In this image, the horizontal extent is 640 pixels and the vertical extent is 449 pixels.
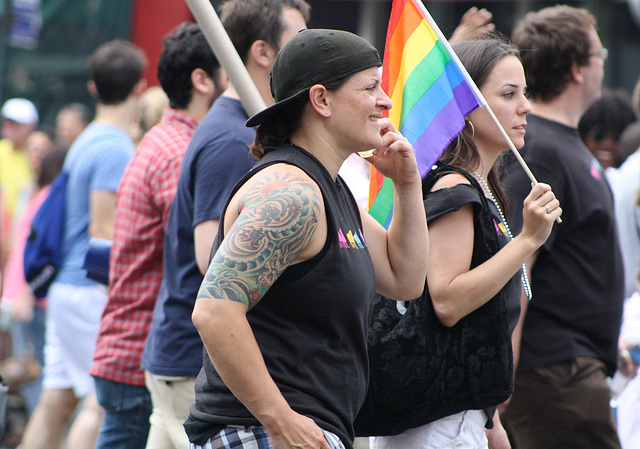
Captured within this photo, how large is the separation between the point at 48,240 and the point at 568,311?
127 inches

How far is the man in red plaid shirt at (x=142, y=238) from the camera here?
12.6ft

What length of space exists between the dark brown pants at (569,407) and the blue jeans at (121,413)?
1724 millimetres

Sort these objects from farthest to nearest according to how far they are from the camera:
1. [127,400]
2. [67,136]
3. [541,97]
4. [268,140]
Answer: [67,136] < [541,97] < [127,400] < [268,140]

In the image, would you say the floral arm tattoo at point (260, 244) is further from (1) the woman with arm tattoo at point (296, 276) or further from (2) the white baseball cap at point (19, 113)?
(2) the white baseball cap at point (19, 113)

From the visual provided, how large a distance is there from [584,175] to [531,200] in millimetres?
1031

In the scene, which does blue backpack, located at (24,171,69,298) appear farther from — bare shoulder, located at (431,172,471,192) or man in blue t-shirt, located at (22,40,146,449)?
bare shoulder, located at (431,172,471,192)

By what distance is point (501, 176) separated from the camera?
3.96 m

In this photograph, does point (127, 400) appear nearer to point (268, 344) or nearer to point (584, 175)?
point (268, 344)

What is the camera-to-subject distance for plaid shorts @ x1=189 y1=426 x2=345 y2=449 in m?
2.38

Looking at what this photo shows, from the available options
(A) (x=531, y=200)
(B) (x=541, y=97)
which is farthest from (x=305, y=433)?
(B) (x=541, y=97)

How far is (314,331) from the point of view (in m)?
2.42

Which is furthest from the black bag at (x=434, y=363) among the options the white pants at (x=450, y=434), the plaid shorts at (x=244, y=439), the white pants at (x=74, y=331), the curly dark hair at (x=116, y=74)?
the curly dark hair at (x=116, y=74)

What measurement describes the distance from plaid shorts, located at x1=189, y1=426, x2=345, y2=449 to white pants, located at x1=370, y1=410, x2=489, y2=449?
740 millimetres

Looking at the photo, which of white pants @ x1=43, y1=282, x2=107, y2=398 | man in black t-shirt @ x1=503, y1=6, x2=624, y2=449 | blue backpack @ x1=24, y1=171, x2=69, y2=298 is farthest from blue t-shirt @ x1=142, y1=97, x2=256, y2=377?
blue backpack @ x1=24, y1=171, x2=69, y2=298
